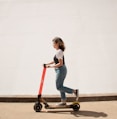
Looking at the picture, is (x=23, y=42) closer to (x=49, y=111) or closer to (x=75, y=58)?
(x=75, y=58)

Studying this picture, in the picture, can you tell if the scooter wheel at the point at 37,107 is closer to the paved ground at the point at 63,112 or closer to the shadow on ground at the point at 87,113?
the paved ground at the point at 63,112

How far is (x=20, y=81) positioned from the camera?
24.3 ft

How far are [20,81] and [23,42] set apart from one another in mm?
2067

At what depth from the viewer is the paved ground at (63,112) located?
562cm

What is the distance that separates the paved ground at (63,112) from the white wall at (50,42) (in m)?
0.54

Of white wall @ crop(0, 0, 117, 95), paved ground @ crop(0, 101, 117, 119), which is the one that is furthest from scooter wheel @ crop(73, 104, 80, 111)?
white wall @ crop(0, 0, 117, 95)

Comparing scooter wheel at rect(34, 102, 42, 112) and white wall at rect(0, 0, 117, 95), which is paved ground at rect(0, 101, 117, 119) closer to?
scooter wheel at rect(34, 102, 42, 112)

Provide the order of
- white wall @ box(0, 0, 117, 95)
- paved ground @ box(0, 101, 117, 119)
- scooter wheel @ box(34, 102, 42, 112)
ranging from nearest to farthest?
paved ground @ box(0, 101, 117, 119) → scooter wheel @ box(34, 102, 42, 112) → white wall @ box(0, 0, 117, 95)

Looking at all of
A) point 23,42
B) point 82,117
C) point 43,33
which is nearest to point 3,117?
point 82,117

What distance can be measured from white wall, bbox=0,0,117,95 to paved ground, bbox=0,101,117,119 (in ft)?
1.77

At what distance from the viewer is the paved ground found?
5617 mm

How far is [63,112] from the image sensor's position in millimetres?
5914

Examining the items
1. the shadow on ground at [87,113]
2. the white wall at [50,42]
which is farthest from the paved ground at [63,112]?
the white wall at [50,42]

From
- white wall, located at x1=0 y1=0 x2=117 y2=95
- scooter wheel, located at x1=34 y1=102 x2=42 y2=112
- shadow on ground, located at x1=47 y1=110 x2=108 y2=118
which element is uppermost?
white wall, located at x1=0 y1=0 x2=117 y2=95
